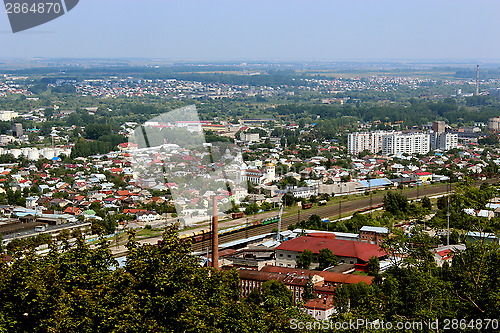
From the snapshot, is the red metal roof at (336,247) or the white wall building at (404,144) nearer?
the red metal roof at (336,247)

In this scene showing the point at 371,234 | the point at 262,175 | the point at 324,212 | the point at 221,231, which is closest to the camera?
the point at 371,234

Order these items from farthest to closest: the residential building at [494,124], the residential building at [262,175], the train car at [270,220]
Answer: the residential building at [494,124]
the residential building at [262,175]
the train car at [270,220]

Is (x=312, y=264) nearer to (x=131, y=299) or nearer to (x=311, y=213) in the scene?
(x=311, y=213)

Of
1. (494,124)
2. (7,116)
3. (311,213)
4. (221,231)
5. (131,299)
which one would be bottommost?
(494,124)

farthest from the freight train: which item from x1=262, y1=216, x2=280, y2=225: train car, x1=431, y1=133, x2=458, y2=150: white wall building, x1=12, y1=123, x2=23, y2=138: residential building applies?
x1=12, y1=123, x2=23, y2=138: residential building

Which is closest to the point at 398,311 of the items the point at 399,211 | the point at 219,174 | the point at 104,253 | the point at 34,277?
the point at 104,253

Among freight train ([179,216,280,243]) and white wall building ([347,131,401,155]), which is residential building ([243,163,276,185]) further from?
white wall building ([347,131,401,155])

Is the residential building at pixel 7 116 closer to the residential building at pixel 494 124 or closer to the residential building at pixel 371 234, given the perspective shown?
the residential building at pixel 494 124

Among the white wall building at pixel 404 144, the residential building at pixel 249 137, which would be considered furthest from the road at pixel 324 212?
the residential building at pixel 249 137

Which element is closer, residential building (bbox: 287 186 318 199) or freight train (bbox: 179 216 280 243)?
freight train (bbox: 179 216 280 243)

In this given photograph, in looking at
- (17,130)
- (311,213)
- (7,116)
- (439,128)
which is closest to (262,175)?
(311,213)

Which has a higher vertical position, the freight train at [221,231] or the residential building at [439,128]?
the freight train at [221,231]
